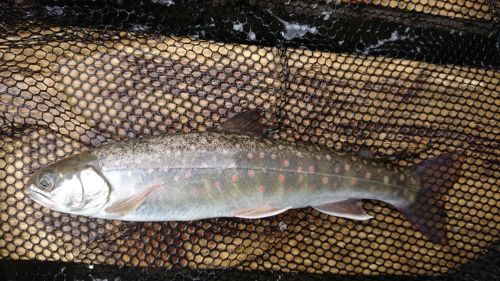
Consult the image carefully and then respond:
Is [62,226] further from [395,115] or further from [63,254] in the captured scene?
[395,115]

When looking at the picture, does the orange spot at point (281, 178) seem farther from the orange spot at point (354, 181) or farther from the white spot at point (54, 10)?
the white spot at point (54, 10)

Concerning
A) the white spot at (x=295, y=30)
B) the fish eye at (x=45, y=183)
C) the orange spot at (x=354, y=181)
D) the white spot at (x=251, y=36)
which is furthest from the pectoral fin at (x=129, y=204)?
the white spot at (x=295, y=30)

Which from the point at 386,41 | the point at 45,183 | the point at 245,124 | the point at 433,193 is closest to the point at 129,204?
the point at 45,183

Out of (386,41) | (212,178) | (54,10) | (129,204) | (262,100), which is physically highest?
(386,41)

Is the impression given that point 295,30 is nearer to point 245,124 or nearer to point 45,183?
point 245,124

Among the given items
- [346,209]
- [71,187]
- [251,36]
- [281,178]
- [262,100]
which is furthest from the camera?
[251,36]

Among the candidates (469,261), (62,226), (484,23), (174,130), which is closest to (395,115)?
(484,23)
